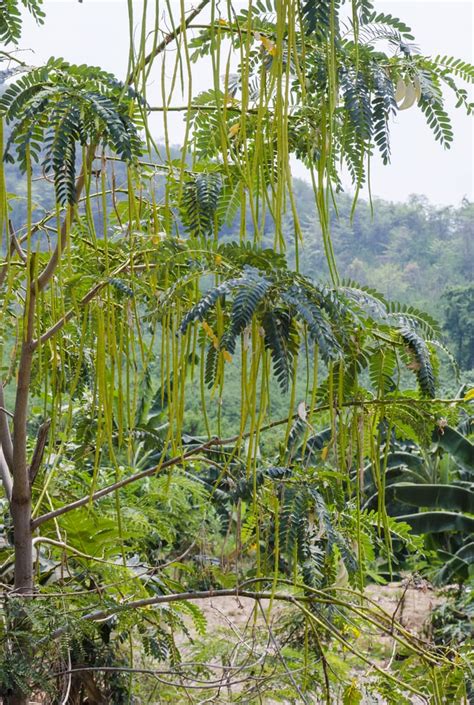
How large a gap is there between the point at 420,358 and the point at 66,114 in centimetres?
61

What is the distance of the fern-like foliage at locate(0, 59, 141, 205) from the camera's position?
96 cm

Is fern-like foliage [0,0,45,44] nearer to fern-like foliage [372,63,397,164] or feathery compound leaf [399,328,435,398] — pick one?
fern-like foliage [372,63,397,164]

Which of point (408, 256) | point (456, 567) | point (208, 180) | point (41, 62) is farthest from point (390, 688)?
Result: point (408, 256)

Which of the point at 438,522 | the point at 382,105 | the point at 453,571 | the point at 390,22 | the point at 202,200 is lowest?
the point at 453,571

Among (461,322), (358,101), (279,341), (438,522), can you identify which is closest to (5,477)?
(279,341)

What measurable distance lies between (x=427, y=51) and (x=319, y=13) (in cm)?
49

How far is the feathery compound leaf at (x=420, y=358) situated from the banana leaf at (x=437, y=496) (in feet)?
9.14

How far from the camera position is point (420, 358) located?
127cm

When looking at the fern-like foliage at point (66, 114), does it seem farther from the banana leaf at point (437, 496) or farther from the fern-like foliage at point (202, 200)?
the banana leaf at point (437, 496)

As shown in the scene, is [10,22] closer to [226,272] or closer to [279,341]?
[226,272]

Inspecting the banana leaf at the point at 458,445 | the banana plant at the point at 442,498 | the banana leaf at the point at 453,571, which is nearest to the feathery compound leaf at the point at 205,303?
the banana plant at the point at 442,498

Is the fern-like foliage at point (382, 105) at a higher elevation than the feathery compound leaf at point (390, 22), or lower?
lower

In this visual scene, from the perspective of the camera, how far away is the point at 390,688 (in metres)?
1.48

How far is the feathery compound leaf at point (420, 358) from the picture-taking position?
126 cm
